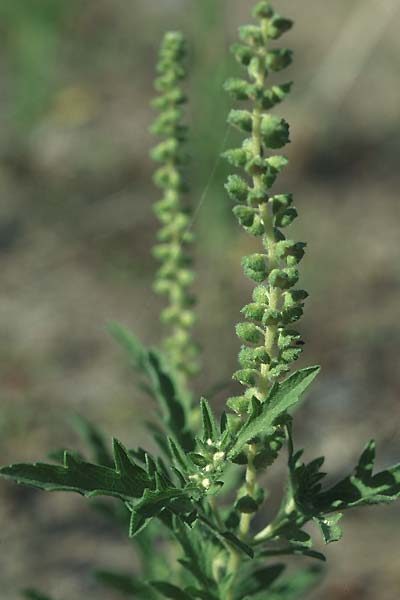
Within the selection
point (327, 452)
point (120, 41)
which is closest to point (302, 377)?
point (327, 452)

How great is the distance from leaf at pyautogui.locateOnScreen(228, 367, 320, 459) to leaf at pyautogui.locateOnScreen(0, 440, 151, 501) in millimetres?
281

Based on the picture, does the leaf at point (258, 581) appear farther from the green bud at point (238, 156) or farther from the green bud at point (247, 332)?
the green bud at point (238, 156)

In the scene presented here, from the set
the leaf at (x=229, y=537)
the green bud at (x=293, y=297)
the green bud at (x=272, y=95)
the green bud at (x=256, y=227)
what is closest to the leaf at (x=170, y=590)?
the leaf at (x=229, y=537)

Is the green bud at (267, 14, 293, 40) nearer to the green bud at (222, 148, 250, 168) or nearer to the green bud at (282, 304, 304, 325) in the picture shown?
the green bud at (222, 148, 250, 168)

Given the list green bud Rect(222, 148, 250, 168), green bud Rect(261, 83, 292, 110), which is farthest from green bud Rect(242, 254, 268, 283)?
green bud Rect(261, 83, 292, 110)

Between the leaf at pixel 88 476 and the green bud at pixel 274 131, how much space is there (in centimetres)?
79

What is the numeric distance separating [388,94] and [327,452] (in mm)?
4338

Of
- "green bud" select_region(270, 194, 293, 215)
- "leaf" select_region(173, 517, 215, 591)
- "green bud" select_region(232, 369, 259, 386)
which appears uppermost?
"green bud" select_region(270, 194, 293, 215)

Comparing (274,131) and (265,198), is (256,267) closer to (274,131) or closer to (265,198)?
(265,198)

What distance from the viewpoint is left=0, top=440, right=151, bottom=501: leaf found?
2.00 m

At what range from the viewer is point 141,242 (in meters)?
6.46

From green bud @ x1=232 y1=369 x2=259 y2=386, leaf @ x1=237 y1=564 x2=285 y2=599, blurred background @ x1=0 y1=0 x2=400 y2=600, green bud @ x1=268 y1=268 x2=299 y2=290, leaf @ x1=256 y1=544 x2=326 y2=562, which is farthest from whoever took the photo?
blurred background @ x1=0 y1=0 x2=400 y2=600

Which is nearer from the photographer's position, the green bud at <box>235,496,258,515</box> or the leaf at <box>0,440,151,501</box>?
the leaf at <box>0,440,151,501</box>

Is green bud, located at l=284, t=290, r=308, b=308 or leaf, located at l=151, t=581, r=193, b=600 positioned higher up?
green bud, located at l=284, t=290, r=308, b=308
